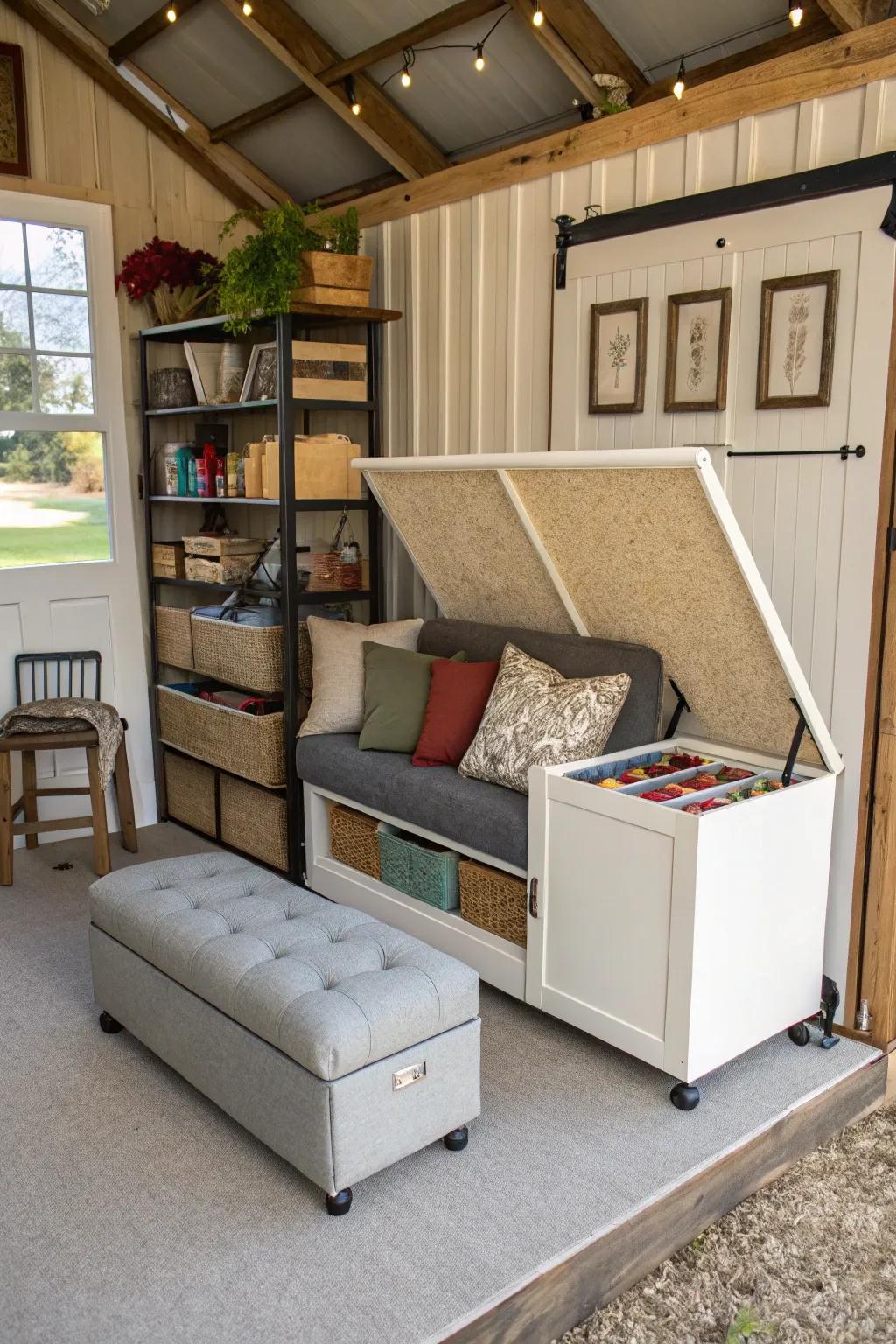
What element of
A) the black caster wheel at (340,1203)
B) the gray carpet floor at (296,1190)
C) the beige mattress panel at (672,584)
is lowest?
the gray carpet floor at (296,1190)

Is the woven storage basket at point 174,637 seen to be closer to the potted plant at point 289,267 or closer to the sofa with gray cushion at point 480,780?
the sofa with gray cushion at point 480,780

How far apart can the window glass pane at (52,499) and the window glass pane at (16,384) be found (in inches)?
4.0

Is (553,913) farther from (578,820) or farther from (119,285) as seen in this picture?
(119,285)

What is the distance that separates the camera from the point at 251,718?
3.96 metres

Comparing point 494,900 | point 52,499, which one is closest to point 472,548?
point 494,900

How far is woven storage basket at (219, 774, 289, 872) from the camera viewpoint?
3996 mm

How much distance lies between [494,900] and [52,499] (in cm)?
253

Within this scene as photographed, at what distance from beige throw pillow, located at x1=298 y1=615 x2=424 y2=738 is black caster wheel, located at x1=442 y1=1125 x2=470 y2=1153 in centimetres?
159

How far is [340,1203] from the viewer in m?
2.18

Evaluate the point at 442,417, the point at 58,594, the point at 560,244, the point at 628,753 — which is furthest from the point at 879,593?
the point at 58,594

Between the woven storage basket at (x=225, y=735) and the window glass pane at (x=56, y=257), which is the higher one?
the window glass pane at (x=56, y=257)

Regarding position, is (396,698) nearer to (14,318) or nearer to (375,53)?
(375,53)

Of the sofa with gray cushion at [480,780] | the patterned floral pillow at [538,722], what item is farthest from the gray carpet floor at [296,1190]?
the patterned floral pillow at [538,722]

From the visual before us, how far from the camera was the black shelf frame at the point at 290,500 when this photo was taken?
3.78m
